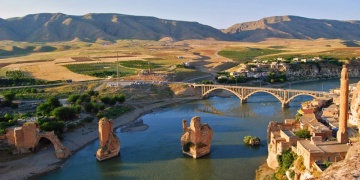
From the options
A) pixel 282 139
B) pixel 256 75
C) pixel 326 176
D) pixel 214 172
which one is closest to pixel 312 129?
pixel 282 139

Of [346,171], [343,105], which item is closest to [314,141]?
[343,105]

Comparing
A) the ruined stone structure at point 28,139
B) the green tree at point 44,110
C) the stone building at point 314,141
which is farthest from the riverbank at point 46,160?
the stone building at point 314,141

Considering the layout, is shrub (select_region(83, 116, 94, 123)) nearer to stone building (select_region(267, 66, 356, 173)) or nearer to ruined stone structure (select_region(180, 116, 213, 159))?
ruined stone structure (select_region(180, 116, 213, 159))

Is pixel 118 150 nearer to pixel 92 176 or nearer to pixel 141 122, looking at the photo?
pixel 92 176

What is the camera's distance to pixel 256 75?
342 feet

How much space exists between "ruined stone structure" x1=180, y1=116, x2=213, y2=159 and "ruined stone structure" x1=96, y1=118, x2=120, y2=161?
762 centimetres

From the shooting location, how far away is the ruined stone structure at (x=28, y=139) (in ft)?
137

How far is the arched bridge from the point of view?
2598 inches

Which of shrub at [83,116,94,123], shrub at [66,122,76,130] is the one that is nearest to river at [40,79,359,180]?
shrub at [83,116,94,123]

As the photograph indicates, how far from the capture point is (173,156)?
136 ft

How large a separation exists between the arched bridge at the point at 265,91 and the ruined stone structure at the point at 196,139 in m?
30.7

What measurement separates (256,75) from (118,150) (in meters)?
67.9

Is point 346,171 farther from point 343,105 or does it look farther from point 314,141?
point 343,105

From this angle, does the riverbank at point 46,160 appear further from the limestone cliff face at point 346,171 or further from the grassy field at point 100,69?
the grassy field at point 100,69
